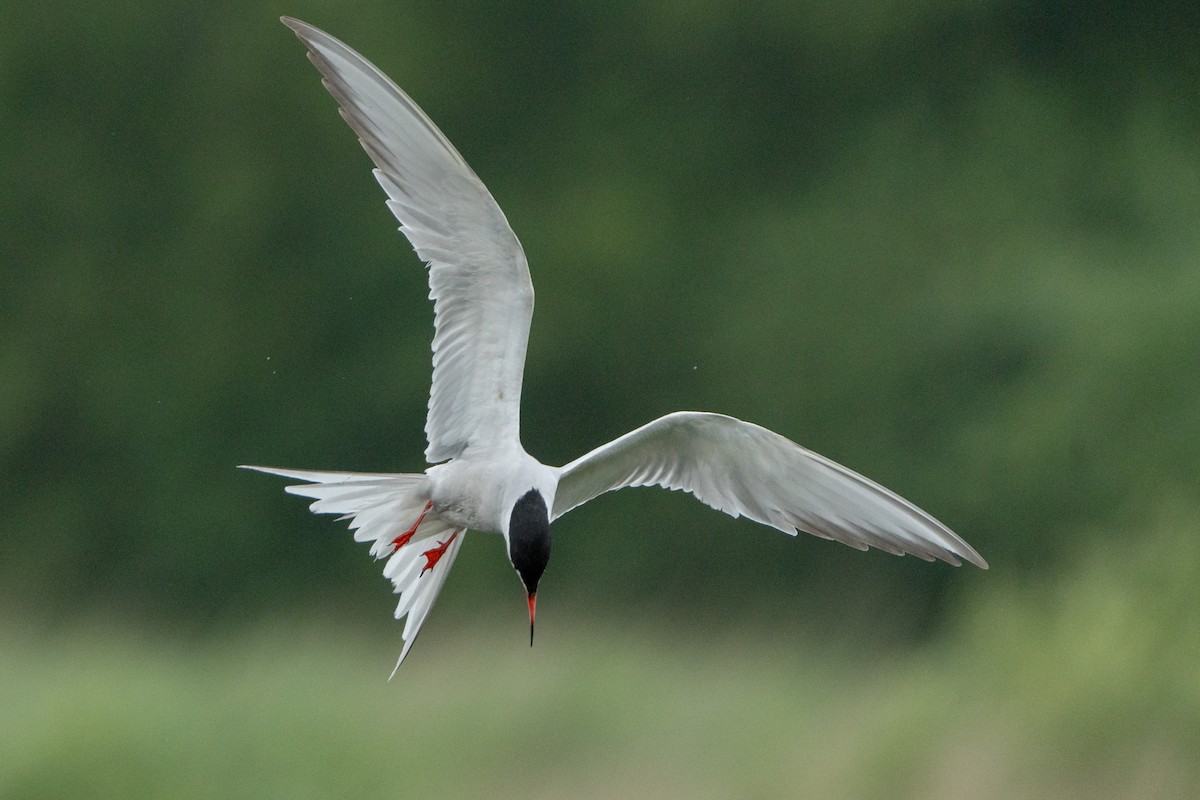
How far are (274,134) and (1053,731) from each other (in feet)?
39.1

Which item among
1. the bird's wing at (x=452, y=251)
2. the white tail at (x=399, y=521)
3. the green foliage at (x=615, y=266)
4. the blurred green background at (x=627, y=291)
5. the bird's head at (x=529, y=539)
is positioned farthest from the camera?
the green foliage at (x=615, y=266)

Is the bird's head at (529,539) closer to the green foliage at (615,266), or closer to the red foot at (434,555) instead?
the red foot at (434,555)

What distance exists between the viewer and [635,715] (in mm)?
7926

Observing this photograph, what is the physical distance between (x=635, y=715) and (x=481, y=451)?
10.3ft

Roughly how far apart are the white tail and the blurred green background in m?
Result: 5.27

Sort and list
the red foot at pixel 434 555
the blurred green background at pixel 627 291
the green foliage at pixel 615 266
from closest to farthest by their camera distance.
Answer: the red foot at pixel 434 555
the blurred green background at pixel 627 291
the green foliage at pixel 615 266

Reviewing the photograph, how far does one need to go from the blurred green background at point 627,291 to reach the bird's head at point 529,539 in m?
5.89

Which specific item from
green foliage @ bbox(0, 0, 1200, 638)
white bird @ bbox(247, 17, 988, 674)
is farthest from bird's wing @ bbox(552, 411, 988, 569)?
green foliage @ bbox(0, 0, 1200, 638)

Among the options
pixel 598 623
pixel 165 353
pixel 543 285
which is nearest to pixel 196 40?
pixel 165 353

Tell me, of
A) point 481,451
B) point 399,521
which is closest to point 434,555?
point 399,521

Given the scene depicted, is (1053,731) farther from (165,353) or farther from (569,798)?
(165,353)

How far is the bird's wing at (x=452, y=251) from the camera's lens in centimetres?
481

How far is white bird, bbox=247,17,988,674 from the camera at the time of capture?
4.81 metres

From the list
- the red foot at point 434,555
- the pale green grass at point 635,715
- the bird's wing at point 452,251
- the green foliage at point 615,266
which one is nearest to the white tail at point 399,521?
the red foot at point 434,555
